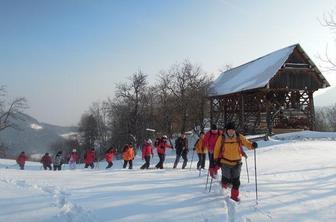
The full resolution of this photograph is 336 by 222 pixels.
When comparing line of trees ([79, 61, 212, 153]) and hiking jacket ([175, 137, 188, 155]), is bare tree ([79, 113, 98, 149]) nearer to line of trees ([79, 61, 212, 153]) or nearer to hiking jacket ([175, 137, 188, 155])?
line of trees ([79, 61, 212, 153])

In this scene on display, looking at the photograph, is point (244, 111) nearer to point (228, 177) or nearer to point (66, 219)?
point (228, 177)

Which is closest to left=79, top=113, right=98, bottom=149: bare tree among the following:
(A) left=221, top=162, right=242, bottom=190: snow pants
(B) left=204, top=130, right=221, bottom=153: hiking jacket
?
(B) left=204, top=130, right=221, bottom=153: hiking jacket

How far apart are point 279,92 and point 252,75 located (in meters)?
3.34

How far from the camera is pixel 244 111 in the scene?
143ft

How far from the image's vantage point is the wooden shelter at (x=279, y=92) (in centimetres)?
3816

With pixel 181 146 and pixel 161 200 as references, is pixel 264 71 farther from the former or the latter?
pixel 161 200

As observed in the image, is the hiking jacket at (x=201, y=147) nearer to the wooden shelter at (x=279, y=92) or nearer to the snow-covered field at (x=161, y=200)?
the snow-covered field at (x=161, y=200)

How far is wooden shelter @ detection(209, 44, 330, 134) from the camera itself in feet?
125

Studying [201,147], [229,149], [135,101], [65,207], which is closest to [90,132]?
[135,101]

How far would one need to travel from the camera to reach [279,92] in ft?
131

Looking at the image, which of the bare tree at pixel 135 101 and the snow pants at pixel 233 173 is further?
the bare tree at pixel 135 101

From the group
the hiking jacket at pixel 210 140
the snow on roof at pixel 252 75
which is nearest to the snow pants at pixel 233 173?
the hiking jacket at pixel 210 140

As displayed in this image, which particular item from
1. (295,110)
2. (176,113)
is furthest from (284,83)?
(176,113)

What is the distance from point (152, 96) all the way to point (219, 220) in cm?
5116
